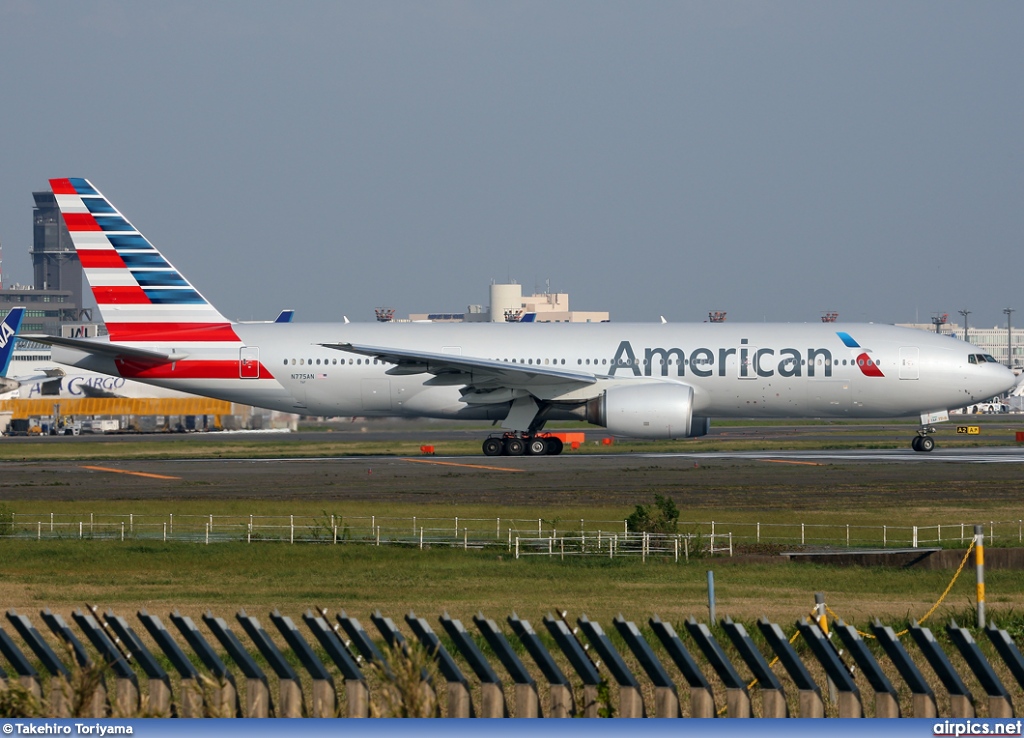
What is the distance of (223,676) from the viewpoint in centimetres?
876

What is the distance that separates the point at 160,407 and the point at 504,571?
250ft

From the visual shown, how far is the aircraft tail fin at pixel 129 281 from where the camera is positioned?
47.5 meters

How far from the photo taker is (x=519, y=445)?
155ft

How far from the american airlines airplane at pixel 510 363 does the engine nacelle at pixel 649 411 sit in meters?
0.11

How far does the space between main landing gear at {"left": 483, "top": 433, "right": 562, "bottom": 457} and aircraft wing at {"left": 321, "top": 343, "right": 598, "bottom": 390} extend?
2.15m

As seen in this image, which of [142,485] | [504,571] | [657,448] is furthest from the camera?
[657,448]

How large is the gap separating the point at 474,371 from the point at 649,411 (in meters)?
6.50

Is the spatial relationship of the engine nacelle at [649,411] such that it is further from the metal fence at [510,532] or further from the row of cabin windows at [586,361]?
the metal fence at [510,532]

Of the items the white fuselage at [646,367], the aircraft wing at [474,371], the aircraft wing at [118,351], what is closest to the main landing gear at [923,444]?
the white fuselage at [646,367]

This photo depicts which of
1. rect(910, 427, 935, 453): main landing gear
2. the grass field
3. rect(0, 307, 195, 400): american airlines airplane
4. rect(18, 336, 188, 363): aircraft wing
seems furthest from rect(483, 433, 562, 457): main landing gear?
rect(0, 307, 195, 400): american airlines airplane

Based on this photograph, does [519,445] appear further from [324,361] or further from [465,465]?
[324,361]

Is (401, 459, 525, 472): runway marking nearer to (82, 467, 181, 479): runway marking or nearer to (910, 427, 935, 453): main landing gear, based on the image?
(82, 467, 181, 479): runway marking

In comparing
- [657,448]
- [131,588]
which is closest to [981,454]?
[657,448]

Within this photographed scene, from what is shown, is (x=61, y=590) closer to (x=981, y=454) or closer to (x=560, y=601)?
(x=560, y=601)
